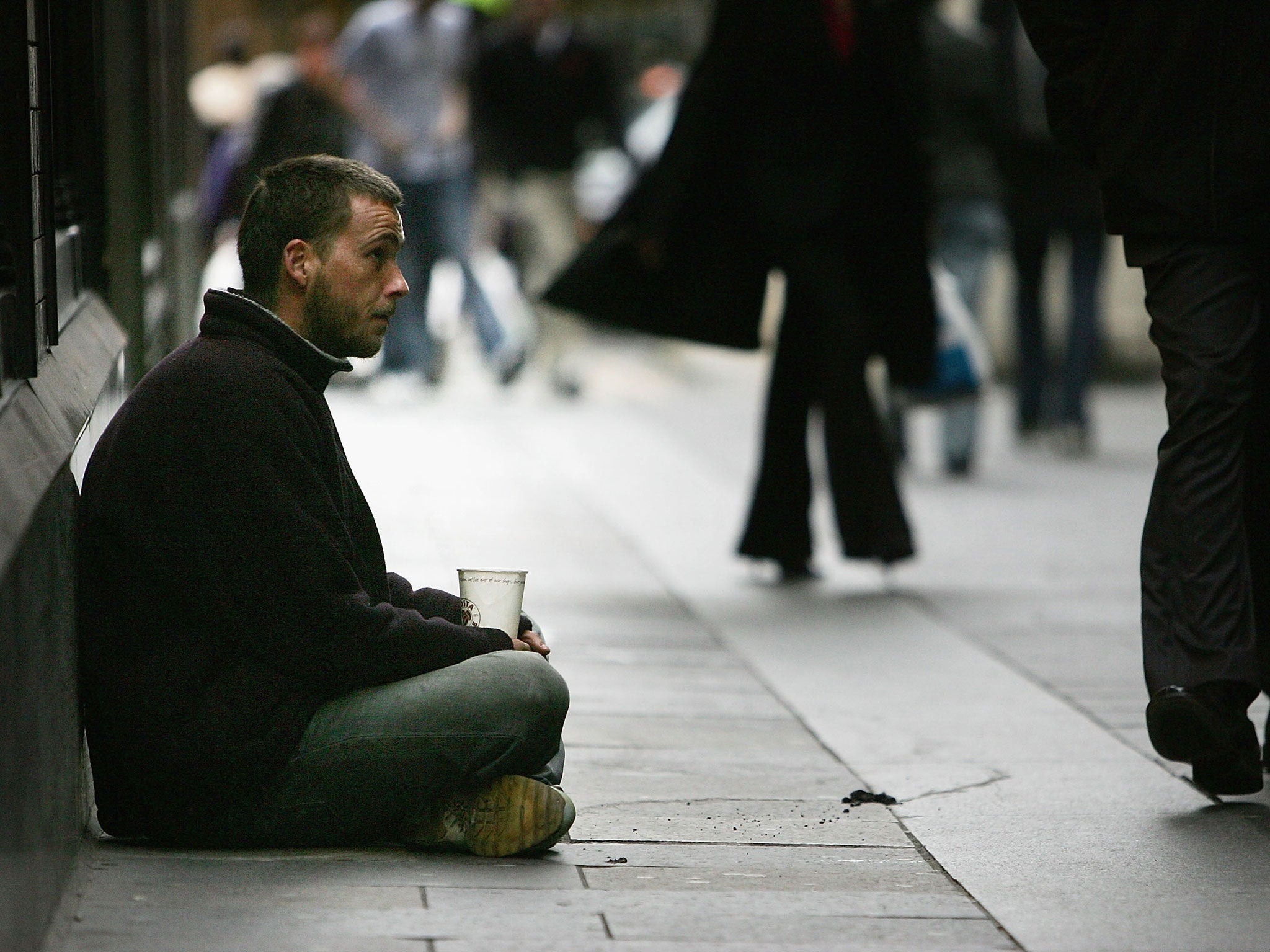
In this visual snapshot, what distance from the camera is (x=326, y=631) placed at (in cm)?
357

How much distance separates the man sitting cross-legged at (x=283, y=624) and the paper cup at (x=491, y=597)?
5 cm

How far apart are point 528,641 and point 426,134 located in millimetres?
9247

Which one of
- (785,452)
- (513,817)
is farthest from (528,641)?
(785,452)

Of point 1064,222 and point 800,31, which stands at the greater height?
point 800,31

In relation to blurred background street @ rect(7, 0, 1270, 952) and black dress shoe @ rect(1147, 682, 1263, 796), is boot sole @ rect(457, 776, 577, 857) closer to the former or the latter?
blurred background street @ rect(7, 0, 1270, 952)

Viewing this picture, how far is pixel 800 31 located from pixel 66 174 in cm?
261

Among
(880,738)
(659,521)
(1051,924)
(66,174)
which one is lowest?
(659,521)

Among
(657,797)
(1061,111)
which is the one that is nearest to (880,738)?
(657,797)

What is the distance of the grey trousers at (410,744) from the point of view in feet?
12.1

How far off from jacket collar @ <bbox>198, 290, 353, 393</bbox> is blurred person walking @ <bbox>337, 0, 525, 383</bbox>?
8840 mm

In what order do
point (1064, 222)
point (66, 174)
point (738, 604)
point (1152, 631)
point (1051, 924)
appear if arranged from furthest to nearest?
point (1064, 222) < point (738, 604) < point (66, 174) < point (1152, 631) < point (1051, 924)

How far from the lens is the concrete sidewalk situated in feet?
11.2

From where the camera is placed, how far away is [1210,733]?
4.07 m

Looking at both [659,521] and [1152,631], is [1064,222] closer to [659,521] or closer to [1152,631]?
[659,521]
